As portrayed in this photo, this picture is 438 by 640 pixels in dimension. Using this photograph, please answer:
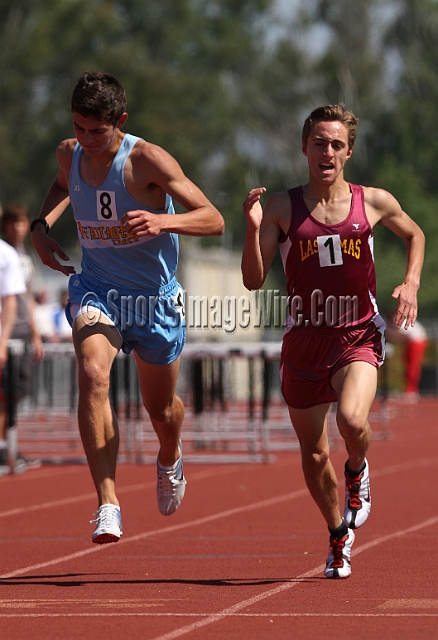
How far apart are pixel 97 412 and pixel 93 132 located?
50.0 inches

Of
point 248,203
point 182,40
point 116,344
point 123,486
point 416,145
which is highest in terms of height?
point 182,40

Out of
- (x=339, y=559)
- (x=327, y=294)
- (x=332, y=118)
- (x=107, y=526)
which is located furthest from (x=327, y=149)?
(x=107, y=526)

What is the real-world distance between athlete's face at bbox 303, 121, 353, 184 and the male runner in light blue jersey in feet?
1.66

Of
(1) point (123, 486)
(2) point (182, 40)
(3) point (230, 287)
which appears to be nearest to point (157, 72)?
(2) point (182, 40)

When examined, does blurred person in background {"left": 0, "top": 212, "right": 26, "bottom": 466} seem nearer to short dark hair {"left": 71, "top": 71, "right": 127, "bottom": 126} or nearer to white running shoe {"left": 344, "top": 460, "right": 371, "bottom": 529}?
short dark hair {"left": 71, "top": 71, "right": 127, "bottom": 126}

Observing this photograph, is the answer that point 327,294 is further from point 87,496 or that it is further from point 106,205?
point 87,496

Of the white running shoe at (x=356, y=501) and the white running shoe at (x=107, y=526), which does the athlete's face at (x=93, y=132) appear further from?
the white running shoe at (x=356, y=501)

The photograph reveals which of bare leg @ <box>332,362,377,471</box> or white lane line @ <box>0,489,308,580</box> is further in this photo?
white lane line @ <box>0,489,308,580</box>

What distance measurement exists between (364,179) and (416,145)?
2.68 m

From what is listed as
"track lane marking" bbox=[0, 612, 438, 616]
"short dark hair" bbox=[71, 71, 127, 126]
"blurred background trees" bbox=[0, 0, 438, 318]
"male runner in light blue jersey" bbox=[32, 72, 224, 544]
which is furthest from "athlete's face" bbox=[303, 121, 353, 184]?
"blurred background trees" bbox=[0, 0, 438, 318]

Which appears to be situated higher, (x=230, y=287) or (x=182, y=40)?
(x=182, y=40)

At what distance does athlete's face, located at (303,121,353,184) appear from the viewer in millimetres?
5980

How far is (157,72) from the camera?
4606cm

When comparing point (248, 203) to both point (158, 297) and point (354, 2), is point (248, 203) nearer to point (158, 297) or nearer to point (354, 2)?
point (158, 297)
